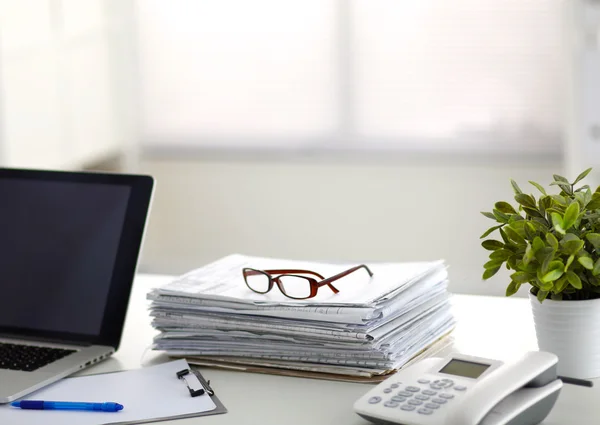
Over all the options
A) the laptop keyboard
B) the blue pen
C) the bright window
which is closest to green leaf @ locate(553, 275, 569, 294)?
the blue pen

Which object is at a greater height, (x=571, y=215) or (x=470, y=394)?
(x=571, y=215)

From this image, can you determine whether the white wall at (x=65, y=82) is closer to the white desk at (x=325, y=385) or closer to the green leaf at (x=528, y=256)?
the white desk at (x=325, y=385)

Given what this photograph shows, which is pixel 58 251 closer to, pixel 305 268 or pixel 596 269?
pixel 305 268

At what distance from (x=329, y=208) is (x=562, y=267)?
298 cm

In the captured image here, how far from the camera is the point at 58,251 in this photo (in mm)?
1388

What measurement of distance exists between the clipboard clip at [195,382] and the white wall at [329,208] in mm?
2529

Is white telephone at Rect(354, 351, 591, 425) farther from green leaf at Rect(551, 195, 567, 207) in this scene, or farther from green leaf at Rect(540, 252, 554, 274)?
green leaf at Rect(551, 195, 567, 207)

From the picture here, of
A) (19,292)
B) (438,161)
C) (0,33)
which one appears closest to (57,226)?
(19,292)

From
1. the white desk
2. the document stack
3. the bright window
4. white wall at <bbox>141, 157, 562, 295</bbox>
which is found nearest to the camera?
the white desk

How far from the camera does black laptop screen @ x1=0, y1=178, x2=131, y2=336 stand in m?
1.35

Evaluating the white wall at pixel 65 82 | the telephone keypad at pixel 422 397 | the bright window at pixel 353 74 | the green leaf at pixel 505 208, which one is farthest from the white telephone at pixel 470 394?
the bright window at pixel 353 74

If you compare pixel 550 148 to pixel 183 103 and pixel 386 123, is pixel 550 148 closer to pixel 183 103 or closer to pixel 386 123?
pixel 386 123

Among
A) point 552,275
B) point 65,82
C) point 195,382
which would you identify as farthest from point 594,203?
point 65,82

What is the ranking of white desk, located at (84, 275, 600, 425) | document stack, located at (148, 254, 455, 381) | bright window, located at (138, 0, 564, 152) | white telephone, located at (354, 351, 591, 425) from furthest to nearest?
bright window, located at (138, 0, 564, 152)
document stack, located at (148, 254, 455, 381)
white desk, located at (84, 275, 600, 425)
white telephone, located at (354, 351, 591, 425)
